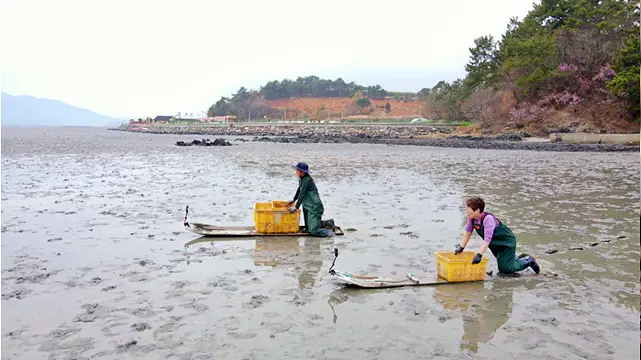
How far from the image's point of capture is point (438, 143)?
4081 centimetres

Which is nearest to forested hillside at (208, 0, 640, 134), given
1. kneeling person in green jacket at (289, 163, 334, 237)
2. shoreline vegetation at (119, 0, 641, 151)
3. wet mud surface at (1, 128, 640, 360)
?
shoreline vegetation at (119, 0, 641, 151)

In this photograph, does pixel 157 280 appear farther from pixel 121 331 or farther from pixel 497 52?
pixel 497 52

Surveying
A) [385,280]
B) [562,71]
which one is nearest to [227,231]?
[385,280]

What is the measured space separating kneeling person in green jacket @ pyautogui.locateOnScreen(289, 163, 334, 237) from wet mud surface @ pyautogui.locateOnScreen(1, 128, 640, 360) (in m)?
0.26

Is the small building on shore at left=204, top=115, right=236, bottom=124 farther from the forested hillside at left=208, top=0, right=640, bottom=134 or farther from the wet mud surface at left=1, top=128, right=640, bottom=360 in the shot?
the wet mud surface at left=1, top=128, right=640, bottom=360

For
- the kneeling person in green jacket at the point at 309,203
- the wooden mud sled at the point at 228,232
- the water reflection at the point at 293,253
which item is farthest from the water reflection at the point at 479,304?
the wooden mud sled at the point at 228,232

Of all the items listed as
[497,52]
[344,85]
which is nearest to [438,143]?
[497,52]

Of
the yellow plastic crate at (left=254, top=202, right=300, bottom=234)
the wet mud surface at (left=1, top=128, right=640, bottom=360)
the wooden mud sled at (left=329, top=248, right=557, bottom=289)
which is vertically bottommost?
the wet mud surface at (left=1, top=128, right=640, bottom=360)

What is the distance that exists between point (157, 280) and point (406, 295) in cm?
323

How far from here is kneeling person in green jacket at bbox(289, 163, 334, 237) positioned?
852 centimetres

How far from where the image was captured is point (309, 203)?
28.5 ft

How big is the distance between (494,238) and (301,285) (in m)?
2.61

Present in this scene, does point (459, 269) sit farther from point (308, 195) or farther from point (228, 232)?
point (228, 232)

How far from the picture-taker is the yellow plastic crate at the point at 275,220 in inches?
341
